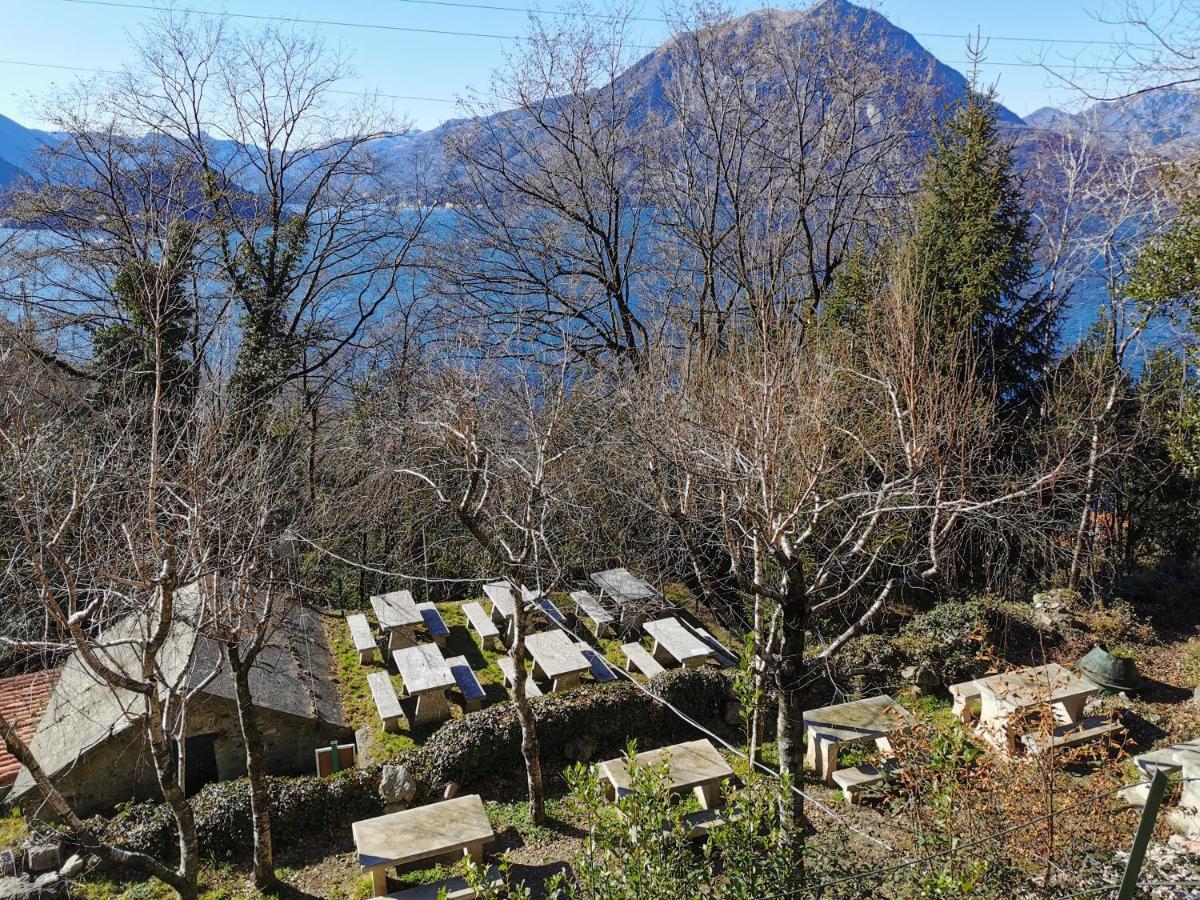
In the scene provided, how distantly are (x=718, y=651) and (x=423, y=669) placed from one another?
440 cm

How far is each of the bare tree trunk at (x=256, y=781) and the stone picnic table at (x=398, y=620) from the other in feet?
12.8

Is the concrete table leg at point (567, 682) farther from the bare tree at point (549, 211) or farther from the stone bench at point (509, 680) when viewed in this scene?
the bare tree at point (549, 211)

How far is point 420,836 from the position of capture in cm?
758

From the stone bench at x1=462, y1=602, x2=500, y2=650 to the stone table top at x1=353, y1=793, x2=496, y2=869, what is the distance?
148 inches

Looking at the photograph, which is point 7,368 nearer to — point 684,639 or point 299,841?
point 299,841

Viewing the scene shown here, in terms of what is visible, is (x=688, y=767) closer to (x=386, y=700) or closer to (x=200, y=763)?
(x=386, y=700)

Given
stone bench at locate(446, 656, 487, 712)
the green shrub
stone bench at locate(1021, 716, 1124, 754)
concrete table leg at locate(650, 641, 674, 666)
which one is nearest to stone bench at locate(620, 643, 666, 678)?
concrete table leg at locate(650, 641, 674, 666)

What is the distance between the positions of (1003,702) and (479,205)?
14.1 meters

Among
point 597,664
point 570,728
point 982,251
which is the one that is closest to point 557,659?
point 597,664

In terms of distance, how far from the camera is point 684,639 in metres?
11.5

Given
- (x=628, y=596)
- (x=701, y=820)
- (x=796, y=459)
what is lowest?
(x=701, y=820)

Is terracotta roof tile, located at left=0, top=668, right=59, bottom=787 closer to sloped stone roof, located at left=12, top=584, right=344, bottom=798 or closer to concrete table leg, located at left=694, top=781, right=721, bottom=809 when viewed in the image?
sloped stone roof, located at left=12, top=584, right=344, bottom=798

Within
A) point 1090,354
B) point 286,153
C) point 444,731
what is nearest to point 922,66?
point 1090,354

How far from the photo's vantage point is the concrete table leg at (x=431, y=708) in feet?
32.6
